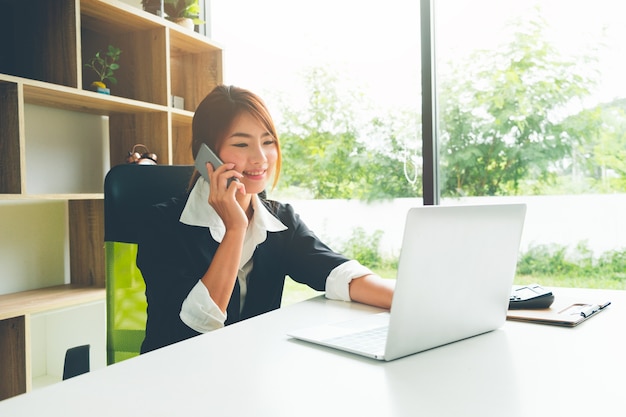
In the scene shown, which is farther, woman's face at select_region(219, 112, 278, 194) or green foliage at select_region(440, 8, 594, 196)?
green foliage at select_region(440, 8, 594, 196)

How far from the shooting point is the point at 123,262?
1.45 metres

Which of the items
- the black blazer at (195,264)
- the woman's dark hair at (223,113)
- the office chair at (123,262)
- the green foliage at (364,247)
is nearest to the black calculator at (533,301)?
the black blazer at (195,264)

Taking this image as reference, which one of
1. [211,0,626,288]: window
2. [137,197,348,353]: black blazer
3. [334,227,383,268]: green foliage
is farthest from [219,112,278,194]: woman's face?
[334,227,383,268]: green foliage

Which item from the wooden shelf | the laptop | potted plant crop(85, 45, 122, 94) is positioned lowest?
the wooden shelf

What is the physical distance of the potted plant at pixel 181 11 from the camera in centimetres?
267

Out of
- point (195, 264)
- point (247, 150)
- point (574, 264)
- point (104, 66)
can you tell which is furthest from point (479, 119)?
point (104, 66)

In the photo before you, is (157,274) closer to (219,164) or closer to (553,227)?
(219,164)

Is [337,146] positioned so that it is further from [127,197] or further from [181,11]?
[127,197]

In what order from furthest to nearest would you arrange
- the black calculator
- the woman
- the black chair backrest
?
the black chair backrest < the woman < the black calculator

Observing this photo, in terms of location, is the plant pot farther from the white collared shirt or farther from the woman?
the white collared shirt

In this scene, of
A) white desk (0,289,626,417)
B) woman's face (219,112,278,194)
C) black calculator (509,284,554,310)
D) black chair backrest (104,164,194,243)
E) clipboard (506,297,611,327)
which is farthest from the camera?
woman's face (219,112,278,194)

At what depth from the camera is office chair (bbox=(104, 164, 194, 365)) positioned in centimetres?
143

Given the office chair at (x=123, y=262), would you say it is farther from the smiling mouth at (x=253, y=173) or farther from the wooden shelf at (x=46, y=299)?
the wooden shelf at (x=46, y=299)

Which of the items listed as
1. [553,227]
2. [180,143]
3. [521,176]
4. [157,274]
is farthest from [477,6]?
[157,274]
